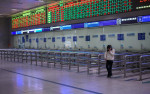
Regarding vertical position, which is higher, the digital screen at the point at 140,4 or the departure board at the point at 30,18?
the departure board at the point at 30,18

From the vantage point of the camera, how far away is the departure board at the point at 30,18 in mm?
17422

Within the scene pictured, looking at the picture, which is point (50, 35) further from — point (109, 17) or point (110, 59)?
point (110, 59)

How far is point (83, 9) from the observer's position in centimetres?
1291

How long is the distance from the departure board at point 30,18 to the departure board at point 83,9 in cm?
106

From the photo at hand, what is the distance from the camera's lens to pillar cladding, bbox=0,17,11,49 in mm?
24469

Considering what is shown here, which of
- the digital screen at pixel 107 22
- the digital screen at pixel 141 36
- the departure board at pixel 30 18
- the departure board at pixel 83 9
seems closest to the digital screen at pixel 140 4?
the departure board at pixel 83 9

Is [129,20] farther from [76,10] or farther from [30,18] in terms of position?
[30,18]

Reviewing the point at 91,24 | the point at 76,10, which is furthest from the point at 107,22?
the point at 76,10

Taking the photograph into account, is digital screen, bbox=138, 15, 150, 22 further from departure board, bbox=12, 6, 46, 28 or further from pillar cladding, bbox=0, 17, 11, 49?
pillar cladding, bbox=0, 17, 11, 49

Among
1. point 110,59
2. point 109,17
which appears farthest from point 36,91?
point 109,17

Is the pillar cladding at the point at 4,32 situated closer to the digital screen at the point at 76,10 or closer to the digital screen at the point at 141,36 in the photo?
the digital screen at the point at 76,10

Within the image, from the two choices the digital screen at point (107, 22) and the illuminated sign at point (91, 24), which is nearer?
the digital screen at point (107, 22)

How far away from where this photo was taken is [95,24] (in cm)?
1248

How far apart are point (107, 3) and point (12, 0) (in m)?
6.60
